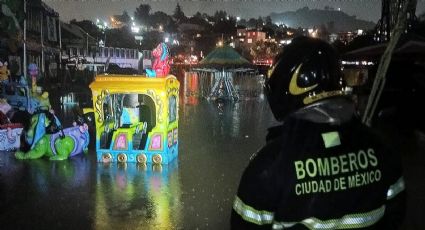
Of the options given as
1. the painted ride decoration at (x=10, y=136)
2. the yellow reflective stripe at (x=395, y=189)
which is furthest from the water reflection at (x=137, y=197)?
the yellow reflective stripe at (x=395, y=189)

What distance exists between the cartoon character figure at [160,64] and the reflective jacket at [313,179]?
256 inches

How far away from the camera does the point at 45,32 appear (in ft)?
111

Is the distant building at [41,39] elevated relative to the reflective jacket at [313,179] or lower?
elevated

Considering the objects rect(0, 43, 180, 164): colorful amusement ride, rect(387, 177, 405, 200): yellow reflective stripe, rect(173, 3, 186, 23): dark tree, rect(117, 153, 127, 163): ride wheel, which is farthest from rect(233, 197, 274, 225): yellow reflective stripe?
rect(173, 3, 186, 23): dark tree

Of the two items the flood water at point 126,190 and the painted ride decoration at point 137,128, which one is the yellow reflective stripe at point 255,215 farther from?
the painted ride decoration at point 137,128

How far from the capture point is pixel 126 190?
21.9 feet

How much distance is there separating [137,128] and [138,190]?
7.61ft

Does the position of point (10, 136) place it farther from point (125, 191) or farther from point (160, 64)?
point (125, 191)

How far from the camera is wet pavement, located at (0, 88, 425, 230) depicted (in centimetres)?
542

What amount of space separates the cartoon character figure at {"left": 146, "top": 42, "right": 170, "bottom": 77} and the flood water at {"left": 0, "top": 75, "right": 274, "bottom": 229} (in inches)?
67.3

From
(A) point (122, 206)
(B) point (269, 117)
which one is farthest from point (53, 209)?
(B) point (269, 117)

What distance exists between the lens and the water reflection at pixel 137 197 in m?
5.37

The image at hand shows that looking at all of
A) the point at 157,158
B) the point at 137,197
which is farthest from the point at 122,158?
the point at 137,197

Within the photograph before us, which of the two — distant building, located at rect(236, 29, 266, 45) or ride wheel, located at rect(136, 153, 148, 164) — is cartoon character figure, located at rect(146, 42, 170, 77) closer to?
ride wheel, located at rect(136, 153, 148, 164)
